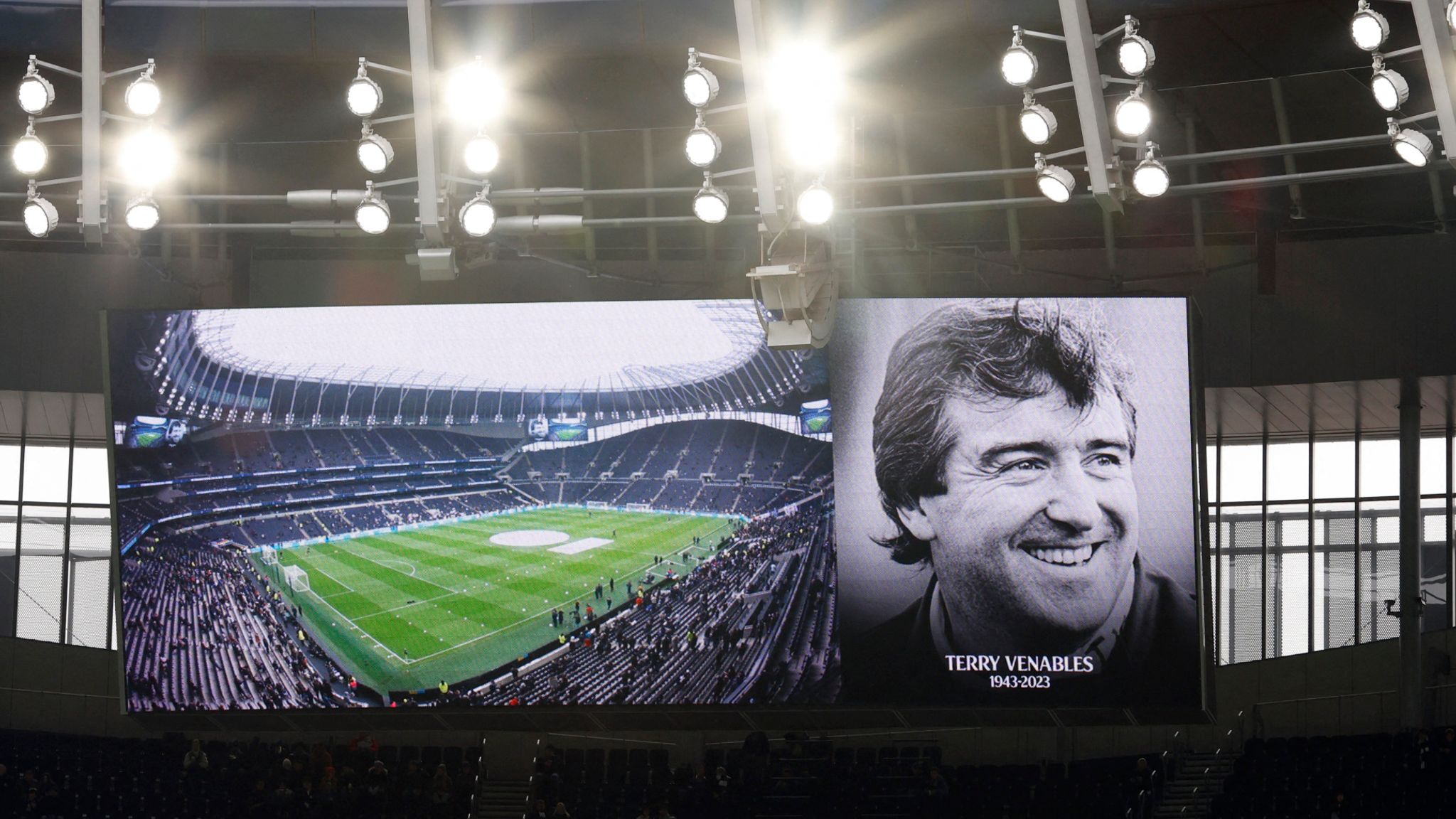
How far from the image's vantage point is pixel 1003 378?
16.1 m

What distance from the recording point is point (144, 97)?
1087 cm

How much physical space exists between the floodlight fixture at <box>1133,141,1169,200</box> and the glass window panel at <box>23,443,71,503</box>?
20.9 metres

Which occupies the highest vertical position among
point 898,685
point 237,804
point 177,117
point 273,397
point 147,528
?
point 177,117

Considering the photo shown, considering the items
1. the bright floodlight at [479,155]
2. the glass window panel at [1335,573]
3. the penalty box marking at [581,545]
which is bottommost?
the glass window panel at [1335,573]

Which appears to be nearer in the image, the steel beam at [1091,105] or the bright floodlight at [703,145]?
the steel beam at [1091,105]

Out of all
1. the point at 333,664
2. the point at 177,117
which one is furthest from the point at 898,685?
the point at 177,117

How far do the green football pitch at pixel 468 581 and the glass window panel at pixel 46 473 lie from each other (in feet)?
37.2

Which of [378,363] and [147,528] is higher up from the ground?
[378,363]

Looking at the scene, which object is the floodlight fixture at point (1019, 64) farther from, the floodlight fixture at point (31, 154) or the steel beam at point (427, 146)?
the floodlight fixture at point (31, 154)

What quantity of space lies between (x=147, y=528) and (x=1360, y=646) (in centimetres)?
1668

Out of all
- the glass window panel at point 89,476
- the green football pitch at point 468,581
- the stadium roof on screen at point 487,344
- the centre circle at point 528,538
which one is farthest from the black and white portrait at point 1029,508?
the glass window panel at point 89,476

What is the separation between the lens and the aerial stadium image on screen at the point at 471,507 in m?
16.4

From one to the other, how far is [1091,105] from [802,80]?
1.88m

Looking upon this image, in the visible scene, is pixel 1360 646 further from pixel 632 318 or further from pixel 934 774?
pixel 632 318
